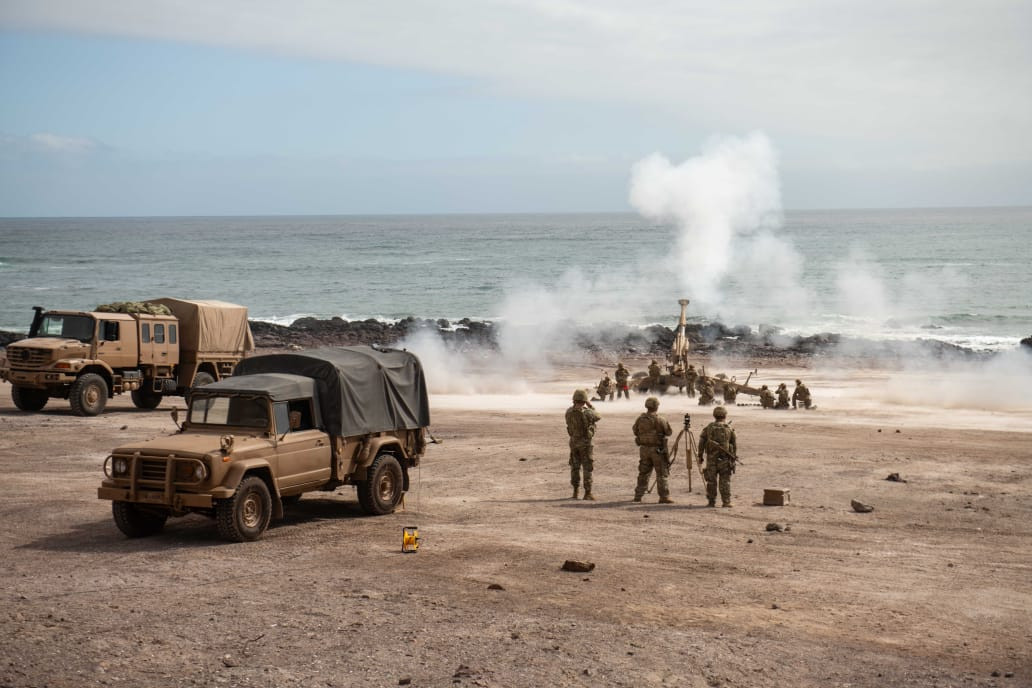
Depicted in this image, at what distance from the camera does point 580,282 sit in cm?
10100

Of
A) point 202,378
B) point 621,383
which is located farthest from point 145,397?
point 621,383

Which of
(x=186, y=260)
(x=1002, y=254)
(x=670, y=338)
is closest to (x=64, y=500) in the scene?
(x=670, y=338)

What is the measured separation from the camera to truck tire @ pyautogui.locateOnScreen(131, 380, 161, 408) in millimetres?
30766

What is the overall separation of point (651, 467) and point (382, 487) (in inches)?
179

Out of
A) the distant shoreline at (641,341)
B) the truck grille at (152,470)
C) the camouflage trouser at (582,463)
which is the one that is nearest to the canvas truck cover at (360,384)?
the truck grille at (152,470)

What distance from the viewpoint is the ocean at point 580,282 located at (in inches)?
2963

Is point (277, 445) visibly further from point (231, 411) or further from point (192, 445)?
point (192, 445)

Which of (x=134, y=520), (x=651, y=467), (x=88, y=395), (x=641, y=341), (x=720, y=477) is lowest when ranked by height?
(x=134, y=520)

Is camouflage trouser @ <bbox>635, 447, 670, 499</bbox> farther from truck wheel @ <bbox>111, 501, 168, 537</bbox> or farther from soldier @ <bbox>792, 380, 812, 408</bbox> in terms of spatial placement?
soldier @ <bbox>792, 380, 812, 408</bbox>

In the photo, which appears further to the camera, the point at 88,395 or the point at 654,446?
the point at 88,395

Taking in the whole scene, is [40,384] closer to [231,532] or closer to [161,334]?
[161,334]

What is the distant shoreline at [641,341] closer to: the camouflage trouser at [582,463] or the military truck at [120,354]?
the military truck at [120,354]

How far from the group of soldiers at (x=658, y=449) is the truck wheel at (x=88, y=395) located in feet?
48.3

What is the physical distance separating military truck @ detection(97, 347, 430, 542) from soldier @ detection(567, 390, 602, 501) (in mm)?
2619
